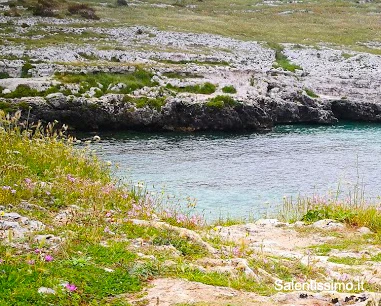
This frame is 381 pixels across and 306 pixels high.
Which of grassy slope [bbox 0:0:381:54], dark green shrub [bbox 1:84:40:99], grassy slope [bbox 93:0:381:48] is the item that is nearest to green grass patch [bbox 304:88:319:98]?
grassy slope [bbox 0:0:381:54]

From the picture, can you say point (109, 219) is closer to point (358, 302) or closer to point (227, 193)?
point (358, 302)

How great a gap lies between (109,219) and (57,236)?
1.81m

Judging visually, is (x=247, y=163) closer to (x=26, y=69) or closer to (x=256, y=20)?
(x=26, y=69)

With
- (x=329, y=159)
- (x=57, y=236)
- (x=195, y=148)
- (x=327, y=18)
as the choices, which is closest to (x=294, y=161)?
(x=329, y=159)

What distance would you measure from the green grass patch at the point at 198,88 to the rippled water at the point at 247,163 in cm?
657

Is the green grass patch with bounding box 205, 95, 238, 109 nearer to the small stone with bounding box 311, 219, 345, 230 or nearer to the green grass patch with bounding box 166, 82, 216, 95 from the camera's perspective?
the green grass patch with bounding box 166, 82, 216, 95

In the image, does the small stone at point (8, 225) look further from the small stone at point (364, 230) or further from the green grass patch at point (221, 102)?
the green grass patch at point (221, 102)

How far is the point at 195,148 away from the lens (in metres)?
39.8

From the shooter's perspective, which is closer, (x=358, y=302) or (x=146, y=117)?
(x=358, y=302)

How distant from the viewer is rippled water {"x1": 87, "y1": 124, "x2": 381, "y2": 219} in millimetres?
26984

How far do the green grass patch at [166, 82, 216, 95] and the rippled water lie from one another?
657 cm

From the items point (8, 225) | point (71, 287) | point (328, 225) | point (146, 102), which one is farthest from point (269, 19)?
point (71, 287)

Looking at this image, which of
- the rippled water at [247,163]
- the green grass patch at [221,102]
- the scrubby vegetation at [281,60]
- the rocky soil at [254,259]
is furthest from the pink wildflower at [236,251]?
the scrubby vegetation at [281,60]

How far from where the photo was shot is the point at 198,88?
5178cm
